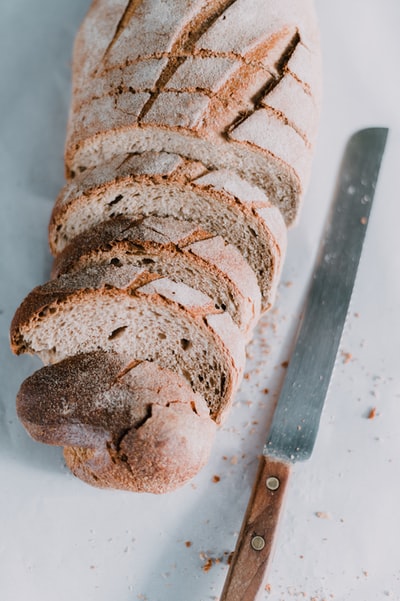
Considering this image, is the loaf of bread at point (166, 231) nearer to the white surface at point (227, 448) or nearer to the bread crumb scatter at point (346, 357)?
the white surface at point (227, 448)

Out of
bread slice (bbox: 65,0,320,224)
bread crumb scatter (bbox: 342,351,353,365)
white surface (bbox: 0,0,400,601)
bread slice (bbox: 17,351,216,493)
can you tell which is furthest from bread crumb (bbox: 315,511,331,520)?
bread slice (bbox: 65,0,320,224)

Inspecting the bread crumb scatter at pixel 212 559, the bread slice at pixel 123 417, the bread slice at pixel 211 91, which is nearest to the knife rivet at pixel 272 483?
the bread crumb scatter at pixel 212 559

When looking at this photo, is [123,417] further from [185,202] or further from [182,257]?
[185,202]

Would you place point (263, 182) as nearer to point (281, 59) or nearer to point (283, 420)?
point (281, 59)

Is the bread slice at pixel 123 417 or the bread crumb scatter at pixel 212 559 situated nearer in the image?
the bread slice at pixel 123 417

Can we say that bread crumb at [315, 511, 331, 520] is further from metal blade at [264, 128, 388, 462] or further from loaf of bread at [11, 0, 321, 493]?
loaf of bread at [11, 0, 321, 493]

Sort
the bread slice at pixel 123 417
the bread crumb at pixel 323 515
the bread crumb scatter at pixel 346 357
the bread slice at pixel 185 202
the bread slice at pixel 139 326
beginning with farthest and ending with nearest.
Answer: the bread crumb scatter at pixel 346 357 < the bread crumb at pixel 323 515 < the bread slice at pixel 185 202 < the bread slice at pixel 139 326 < the bread slice at pixel 123 417

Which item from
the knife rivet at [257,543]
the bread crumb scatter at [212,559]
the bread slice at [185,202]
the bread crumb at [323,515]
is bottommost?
the bread crumb scatter at [212,559]

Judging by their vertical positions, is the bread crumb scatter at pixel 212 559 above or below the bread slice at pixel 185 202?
below

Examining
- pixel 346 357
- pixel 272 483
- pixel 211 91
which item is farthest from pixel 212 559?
pixel 211 91
